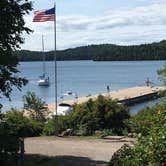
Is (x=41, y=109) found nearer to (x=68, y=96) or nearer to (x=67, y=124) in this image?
(x=67, y=124)

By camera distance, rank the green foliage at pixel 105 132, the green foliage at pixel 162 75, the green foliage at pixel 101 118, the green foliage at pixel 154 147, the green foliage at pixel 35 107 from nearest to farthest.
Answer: the green foliage at pixel 154 147, the green foliage at pixel 162 75, the green foliage at pixel 105 132, the green foliage at pixel 101 118, the green foliage at pixel 35 107

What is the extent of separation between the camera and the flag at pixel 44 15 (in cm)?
2528

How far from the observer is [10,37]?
16703 millimetres

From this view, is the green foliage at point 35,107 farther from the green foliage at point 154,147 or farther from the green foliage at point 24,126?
the green foliage at point 154,147

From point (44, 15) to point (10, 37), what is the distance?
880 centimetres

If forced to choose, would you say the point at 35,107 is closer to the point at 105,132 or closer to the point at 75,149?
the point at 105,132

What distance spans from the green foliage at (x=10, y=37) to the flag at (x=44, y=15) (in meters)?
8.13

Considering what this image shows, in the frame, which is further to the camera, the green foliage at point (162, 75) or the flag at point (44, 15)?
the flag at point (44, 15)

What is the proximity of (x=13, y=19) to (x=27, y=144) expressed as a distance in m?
6.95

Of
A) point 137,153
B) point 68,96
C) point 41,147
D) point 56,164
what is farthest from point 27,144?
point 68,96

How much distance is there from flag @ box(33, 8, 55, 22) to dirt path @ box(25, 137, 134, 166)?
580cm

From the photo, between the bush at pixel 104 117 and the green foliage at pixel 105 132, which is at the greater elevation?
the bush at pixel 104 117

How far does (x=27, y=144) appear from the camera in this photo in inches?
851

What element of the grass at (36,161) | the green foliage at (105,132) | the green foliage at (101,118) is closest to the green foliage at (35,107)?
the green foliage at (101,118)
